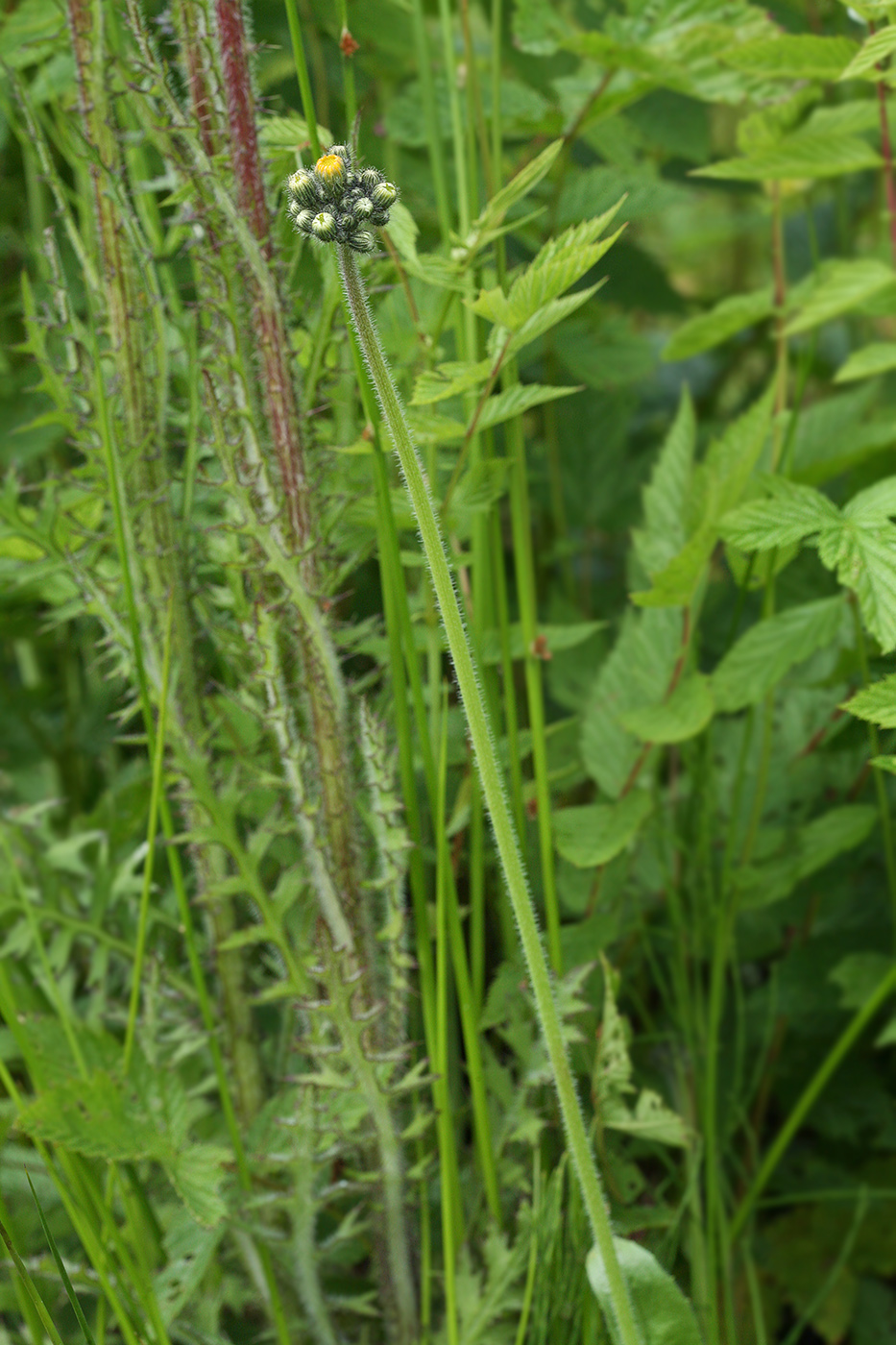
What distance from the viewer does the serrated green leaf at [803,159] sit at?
0.65m

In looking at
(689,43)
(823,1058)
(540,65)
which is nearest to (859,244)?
(540,65)

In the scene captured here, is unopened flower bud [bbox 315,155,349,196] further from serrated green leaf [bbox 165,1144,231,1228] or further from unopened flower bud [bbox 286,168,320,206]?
serrated green leaf [bbox 165,1144,231,1228]

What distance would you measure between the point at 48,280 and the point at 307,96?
157mm

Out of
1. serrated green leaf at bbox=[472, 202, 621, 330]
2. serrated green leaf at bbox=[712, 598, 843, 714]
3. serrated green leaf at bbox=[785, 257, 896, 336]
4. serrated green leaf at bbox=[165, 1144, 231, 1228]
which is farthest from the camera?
serrated green leaf at bbox=[785, 257, 896, 336]

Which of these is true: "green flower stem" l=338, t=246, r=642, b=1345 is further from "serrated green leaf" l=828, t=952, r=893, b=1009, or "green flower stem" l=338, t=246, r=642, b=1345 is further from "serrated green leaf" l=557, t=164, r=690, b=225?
"serrated green leaf" l=557, t=164, r=690, b=225

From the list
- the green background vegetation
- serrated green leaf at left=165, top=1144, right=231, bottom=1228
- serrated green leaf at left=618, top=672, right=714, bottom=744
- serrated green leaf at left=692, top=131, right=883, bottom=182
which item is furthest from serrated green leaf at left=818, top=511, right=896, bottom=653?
serrated green leaf at left=165, top=1144, right=231, bottom=1228

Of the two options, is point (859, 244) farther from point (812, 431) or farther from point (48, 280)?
point (48, 280)

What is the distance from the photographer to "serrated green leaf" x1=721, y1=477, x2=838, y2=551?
0.54 metres

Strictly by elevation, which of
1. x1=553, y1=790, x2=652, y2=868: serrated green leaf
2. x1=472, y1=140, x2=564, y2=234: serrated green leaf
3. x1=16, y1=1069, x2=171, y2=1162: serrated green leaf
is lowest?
x1=16, y1=1069, x2=171, y2=1162: serrated green leaf

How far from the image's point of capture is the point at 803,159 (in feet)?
2.22

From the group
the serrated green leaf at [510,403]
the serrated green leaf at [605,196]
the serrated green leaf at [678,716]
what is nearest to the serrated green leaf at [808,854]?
the serrated green leaf at [678,716]

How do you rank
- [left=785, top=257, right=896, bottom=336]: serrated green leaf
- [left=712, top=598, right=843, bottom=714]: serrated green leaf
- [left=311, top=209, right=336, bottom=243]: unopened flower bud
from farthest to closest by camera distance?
[left=785, top=257, right=896, bottom=336]: serrated green leaf
[left=712, top=598, right=843, bottom=714]: serrated green leaf
[left=311, top=209, right=336, bottom=243]: unopened flower bud

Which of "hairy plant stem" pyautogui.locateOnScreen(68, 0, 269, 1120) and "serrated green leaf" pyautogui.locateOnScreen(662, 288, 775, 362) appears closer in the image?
"hairy plant stem" pyautogui.locateOnScreen(68, 0, 269, 1120)

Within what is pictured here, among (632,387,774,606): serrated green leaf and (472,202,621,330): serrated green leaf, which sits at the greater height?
(472,202,621,330): serrated green leaf
